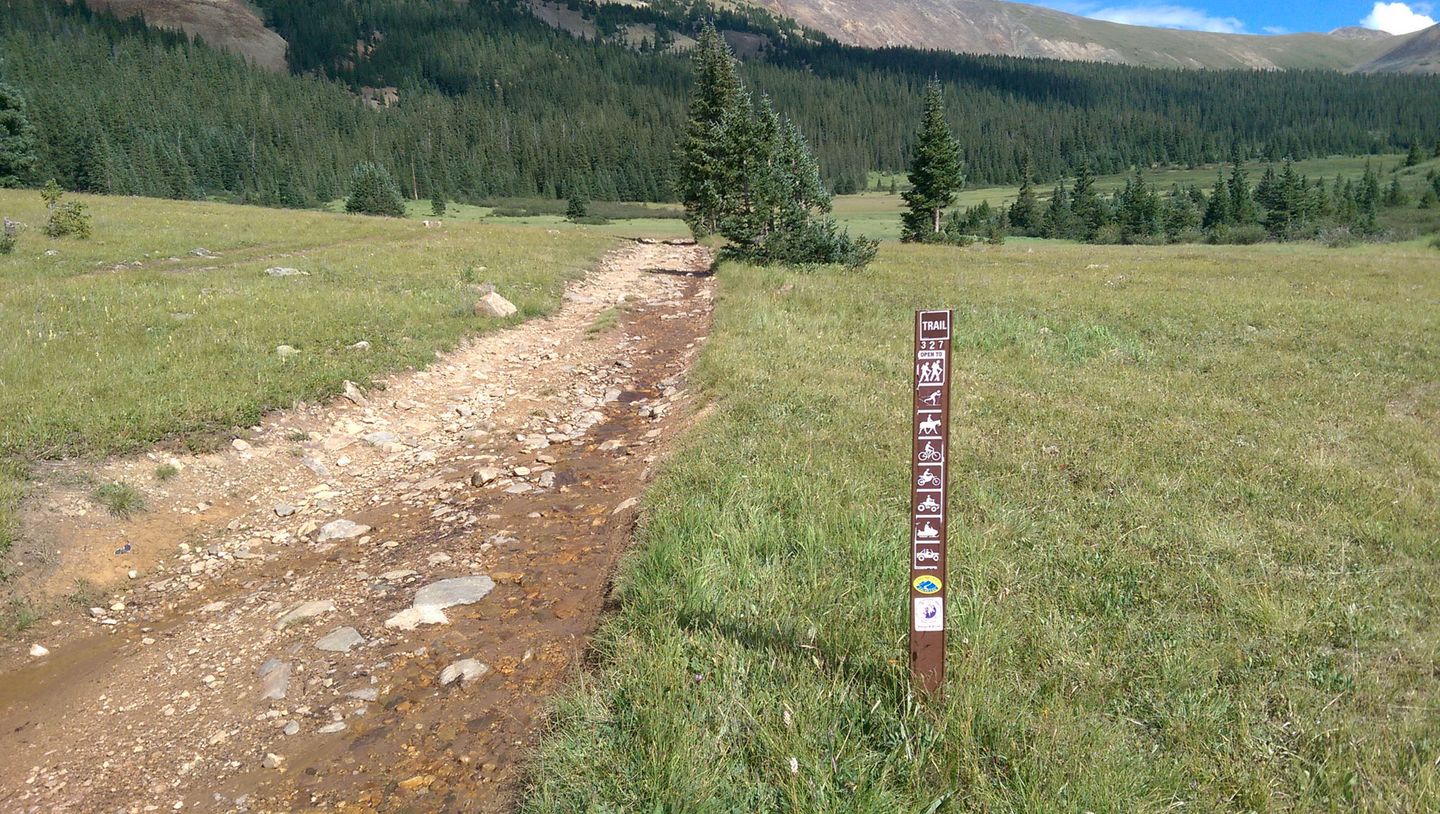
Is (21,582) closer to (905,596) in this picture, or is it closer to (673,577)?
(673,577)

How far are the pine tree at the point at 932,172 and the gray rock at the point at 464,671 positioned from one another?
57165 mm

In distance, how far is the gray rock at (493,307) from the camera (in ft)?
54.6

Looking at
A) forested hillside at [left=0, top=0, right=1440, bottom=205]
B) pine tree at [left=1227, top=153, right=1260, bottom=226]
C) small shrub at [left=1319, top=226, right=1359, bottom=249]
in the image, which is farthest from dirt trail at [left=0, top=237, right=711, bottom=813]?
forested hillside at [left=0, top=0, right=1440, bottom=205]

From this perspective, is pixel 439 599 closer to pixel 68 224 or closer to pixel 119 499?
pixel 119 499

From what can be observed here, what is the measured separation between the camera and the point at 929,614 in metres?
3.54

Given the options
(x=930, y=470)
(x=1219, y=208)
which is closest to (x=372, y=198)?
(x=930, y=470)

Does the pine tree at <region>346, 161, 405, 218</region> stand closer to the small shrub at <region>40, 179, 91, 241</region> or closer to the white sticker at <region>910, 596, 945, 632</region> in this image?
the small shrub at <region>40, 179, 91, 241</region>

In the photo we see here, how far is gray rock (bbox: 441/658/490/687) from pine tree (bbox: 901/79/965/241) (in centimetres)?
5717

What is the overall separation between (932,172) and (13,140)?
67.2m

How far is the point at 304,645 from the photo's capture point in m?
5.36

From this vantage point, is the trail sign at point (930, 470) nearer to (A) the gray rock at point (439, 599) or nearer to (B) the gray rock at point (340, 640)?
(A) the gray rock at point (439, 599)

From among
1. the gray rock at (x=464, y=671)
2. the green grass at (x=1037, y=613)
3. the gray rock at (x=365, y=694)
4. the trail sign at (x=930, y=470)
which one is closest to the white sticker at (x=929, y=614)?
the trail sign at (x=930, y=470)

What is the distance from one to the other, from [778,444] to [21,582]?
679 cm

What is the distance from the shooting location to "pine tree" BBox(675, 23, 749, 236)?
36.7 meters
